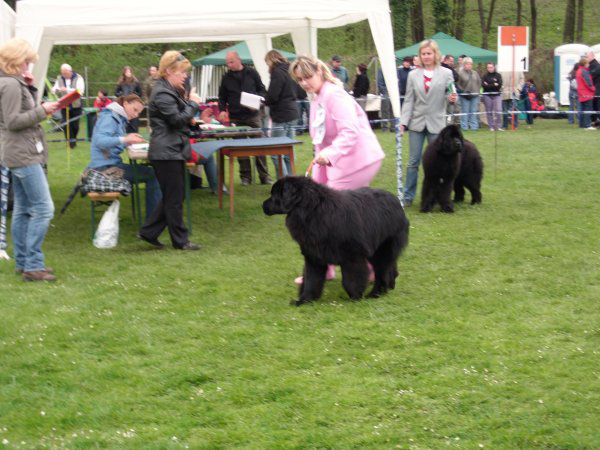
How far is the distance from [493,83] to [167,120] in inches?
644

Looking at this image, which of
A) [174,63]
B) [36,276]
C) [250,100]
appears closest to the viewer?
[36,276]

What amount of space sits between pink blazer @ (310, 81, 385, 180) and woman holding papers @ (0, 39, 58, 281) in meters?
2.33

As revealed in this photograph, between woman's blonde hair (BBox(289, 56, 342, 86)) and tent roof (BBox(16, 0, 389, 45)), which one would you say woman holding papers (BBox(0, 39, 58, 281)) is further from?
woman's blonde hair (BBox(289, 56, 342, 86))

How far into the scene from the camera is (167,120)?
28.1 ft

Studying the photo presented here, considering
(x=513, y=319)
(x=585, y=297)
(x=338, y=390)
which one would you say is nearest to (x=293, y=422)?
(x=338, y=390)

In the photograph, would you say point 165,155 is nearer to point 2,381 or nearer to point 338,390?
point 2,381

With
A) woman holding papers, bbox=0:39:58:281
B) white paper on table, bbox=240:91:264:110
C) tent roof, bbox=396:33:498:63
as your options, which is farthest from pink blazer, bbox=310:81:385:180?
tent roof, bbox=396:33:498:63

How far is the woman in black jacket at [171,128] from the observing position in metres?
8.52

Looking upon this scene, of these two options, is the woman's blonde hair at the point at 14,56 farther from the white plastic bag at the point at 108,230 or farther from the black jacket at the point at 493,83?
the black jacket at the point at 493,83

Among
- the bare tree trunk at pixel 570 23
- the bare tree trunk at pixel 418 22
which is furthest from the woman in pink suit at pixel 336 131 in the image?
the bare tree trunk at pixel 570 23

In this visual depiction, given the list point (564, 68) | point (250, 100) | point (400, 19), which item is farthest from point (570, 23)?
point (250, 100)

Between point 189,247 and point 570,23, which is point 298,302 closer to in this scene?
point 189,247

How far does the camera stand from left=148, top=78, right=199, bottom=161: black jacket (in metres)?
8.52

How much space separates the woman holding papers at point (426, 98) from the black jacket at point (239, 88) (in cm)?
320
